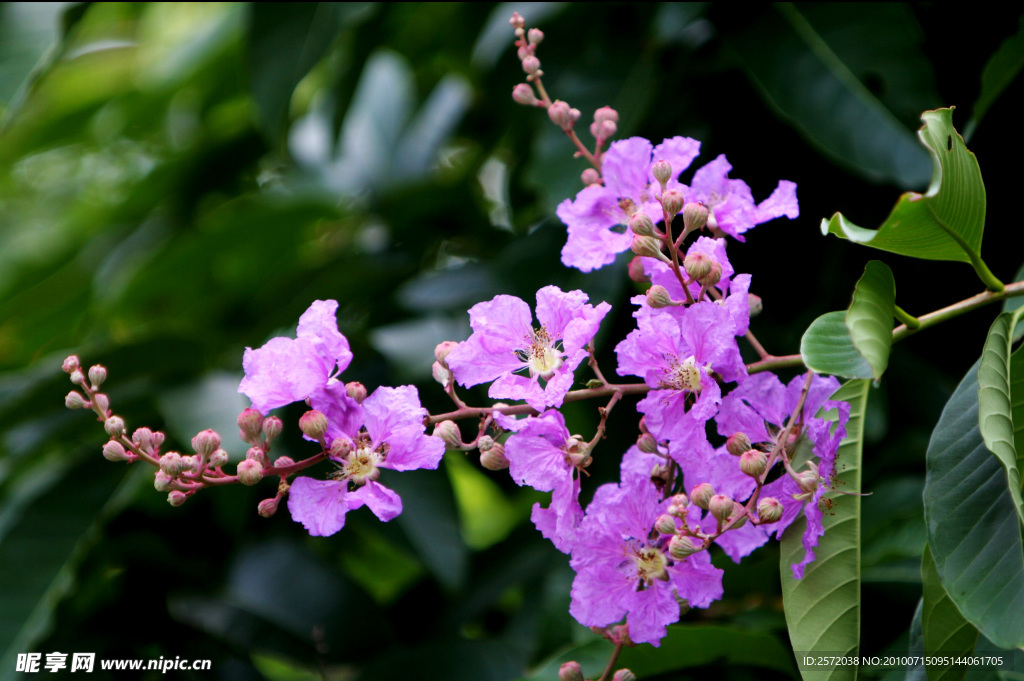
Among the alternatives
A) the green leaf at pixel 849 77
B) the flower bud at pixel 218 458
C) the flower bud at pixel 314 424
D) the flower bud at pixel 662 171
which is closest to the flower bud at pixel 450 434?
the flower bud at pixel 314 424

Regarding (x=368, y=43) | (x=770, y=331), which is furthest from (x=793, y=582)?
(x=368, y=43)

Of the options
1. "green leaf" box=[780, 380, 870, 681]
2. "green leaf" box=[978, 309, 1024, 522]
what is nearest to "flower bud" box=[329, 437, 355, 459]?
"green leaf" box=[780, 380, 870, 681]

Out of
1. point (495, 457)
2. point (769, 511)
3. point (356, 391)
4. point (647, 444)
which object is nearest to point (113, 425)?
point (356, 391)

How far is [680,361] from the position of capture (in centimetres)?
81

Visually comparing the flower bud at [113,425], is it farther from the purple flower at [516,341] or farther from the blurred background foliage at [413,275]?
the blurred background foliage at [413,275]

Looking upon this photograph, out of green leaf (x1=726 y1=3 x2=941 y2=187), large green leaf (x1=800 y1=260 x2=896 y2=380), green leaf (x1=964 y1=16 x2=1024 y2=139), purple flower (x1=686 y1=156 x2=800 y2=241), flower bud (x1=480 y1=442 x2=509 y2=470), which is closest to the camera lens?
large green leaf (x1=800 y1=260 x2=896 y2=380)

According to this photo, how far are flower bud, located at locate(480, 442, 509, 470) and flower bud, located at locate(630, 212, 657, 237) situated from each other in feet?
0.84

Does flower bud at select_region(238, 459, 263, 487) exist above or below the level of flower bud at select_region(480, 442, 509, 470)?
above

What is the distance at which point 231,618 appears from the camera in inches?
72.1

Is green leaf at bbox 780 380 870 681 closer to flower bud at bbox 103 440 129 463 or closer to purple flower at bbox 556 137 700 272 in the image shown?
purple flower at bbox 556 137 700 272

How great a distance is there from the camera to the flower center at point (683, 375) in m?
0.80

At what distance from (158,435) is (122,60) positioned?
2.86 m

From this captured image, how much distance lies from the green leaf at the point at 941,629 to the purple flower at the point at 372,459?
548 millimetres

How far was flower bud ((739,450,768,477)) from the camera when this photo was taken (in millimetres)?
752
